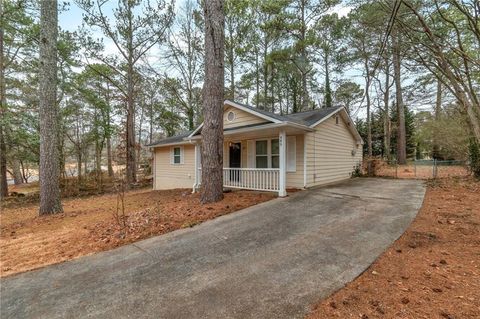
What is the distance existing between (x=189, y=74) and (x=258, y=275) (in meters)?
19.3

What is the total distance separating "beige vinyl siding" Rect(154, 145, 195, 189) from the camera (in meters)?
12.6

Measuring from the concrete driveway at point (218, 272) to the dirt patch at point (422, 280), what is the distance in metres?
0.17

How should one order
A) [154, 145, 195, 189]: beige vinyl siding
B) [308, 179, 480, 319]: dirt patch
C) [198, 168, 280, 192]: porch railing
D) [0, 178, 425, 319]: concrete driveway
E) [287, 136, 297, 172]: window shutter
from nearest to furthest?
[308, 179, 480, 319]: dirt patch, [0, 178, 425, 319]: concrete driveway, [198, 168, 280, 192]: porch railing, [287, 136, 297, 172]: window shutter, [154, 145, 195, 189]: beige vinyl siding

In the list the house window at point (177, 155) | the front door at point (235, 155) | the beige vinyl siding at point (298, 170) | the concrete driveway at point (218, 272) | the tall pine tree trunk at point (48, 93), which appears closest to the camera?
the concrete driveway at point (218, 272)

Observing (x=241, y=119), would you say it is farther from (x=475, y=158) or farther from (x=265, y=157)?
(x=475, y=158)

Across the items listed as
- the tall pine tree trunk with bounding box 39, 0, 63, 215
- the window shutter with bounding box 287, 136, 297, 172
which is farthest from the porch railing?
the tall pine tree trunk with bounding box 39, 0, 63, 215

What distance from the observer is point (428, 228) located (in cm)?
418

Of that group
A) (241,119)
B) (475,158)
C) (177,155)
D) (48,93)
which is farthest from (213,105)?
(475,158)

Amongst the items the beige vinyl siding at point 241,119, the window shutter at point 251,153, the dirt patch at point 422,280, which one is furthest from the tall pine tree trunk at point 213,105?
the dirt patch at point 422,280

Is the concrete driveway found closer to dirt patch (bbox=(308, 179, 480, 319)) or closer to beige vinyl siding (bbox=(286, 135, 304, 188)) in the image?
dirt patch (bbox=(308, 179, 480, 319))

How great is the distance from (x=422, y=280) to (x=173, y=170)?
12.7 meters

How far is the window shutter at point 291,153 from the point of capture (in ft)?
28.6

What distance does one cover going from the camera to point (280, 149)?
7312 millimetres

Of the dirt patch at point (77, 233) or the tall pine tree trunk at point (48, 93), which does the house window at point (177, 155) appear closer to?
the tall pine tree trunk at point (48, 93)
